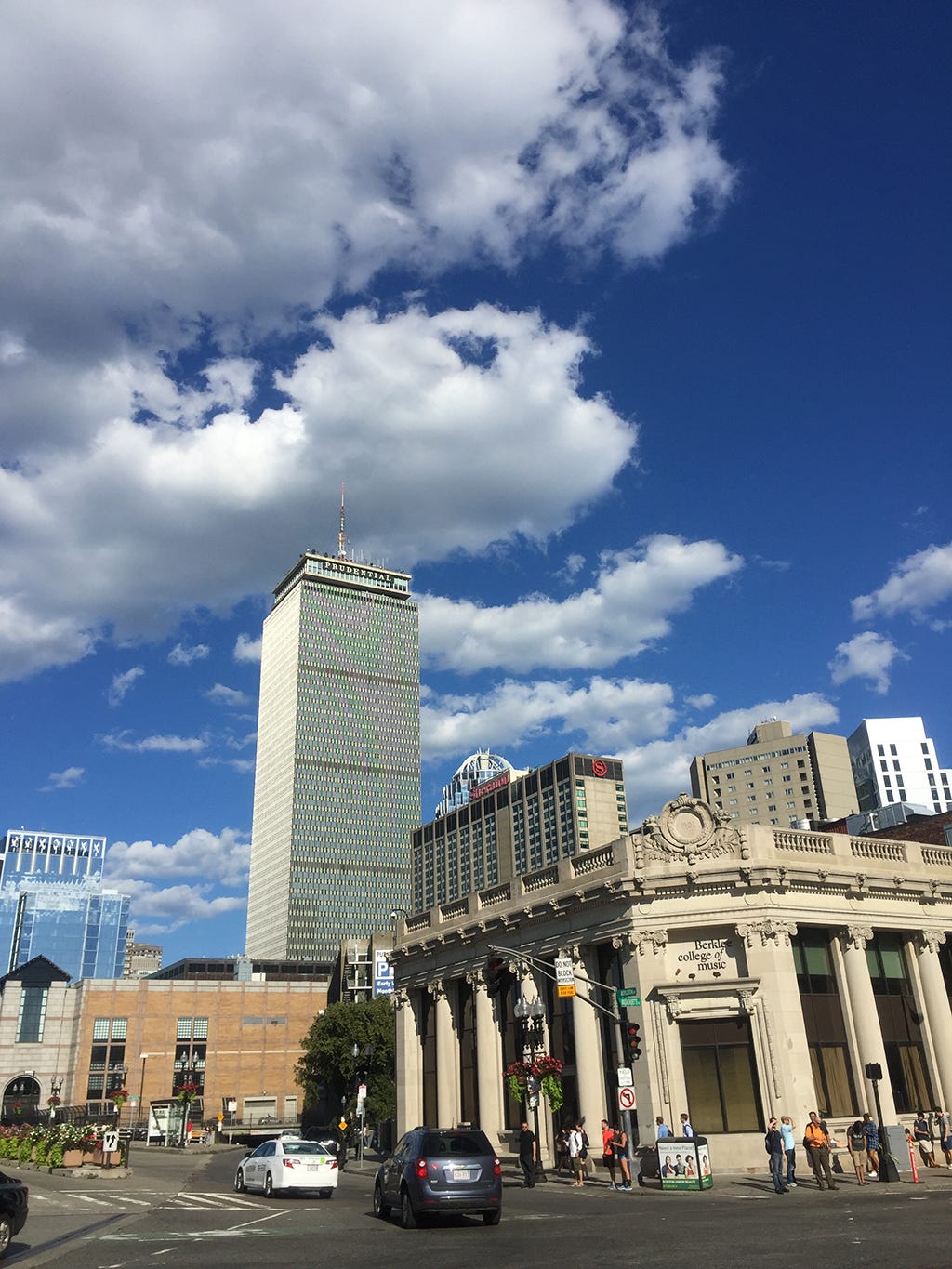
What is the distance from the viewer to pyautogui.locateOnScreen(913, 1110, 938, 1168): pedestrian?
32469 mm

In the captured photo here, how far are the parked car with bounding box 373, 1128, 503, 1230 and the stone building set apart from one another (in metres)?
9.82

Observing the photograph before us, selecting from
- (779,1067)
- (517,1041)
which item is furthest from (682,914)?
(517,1041)

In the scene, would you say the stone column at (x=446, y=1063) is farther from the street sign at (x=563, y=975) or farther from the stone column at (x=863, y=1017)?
the stone column at (x=863, y=1017)

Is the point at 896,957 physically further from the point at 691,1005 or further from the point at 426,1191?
the point at 426,1191

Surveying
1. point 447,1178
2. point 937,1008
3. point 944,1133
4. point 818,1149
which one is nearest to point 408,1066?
point 937,1008

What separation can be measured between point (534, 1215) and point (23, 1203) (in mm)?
11037

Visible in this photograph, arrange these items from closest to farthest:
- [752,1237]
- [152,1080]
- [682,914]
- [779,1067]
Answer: [752,1237]
[779,1067]
[682,914]
[152,1080]

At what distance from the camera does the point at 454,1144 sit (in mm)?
20688

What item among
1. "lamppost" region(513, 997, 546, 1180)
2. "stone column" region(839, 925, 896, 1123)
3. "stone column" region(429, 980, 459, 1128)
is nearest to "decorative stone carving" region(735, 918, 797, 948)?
"stone column" region(839, 925, 896, 1123)

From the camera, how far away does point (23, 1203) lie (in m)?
15.9

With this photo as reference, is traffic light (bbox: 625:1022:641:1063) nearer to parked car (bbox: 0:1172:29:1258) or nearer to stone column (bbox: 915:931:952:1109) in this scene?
stone column (bbox: 915:931:952:1109)

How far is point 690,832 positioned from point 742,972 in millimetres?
5079

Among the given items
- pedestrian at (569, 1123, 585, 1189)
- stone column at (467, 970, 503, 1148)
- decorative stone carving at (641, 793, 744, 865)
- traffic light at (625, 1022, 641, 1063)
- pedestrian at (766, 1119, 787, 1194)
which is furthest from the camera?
stone column at (467, 970, 503, 1148)

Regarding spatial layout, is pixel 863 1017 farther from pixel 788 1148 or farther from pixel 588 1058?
pixel 588 1058
